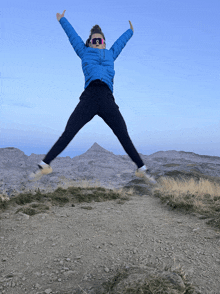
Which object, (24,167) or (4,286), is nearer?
(4,286)

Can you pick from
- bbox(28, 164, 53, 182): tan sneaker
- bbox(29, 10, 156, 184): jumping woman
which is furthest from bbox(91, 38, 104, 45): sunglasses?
bbox(28, 164, 53, 182): tan sneaker

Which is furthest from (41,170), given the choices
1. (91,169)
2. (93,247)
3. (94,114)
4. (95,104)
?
(91,169)

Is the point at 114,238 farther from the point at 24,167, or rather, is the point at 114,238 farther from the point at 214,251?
the point at 24,167

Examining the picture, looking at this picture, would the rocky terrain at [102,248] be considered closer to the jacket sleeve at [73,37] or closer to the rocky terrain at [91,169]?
the jacket sleeve at [73,37]

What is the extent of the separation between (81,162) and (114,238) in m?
10.4

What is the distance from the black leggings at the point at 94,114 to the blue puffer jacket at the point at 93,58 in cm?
12

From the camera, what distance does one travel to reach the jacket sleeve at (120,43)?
4477 mm

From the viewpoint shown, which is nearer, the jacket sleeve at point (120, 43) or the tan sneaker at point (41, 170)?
the tan sneaker at point (41, 170)

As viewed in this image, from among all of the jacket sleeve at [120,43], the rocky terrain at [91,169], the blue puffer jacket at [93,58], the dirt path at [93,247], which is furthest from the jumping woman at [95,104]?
the rocky terrain at [91,169]

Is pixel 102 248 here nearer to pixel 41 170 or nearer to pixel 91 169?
pixel 41 170

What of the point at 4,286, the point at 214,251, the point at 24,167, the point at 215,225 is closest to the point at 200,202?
the point at 215,225

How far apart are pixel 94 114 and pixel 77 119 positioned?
0.31m

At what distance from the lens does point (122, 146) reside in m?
4.18

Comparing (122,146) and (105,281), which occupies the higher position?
(122,146)
